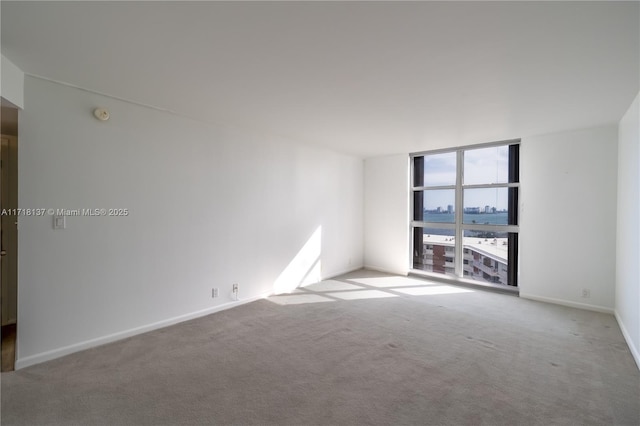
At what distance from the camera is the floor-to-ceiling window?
475 cm

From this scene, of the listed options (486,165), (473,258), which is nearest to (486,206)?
(486,165)

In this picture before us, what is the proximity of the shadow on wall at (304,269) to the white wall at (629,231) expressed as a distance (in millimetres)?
3997

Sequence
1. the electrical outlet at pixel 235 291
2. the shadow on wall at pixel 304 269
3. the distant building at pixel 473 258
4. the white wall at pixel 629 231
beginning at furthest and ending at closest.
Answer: the distant building at pixel 473 258, the shadow on wall at pixel 304 269, the electrical outlet at pixel 235 291, the white wall at pixel 629 231

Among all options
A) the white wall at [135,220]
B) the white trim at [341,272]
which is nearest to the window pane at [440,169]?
the white trim at [341,272]

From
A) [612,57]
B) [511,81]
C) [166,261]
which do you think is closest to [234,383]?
[166,261]

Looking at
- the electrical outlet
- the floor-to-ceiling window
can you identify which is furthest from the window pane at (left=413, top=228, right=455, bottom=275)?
the electrical outlet

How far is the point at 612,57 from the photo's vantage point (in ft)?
6.79

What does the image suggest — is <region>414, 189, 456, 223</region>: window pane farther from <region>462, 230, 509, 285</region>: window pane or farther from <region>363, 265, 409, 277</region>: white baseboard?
<region>363, 265, 409, 277</region>: white baseboard

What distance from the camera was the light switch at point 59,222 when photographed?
256cm

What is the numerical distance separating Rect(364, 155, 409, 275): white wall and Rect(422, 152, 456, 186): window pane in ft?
1.32

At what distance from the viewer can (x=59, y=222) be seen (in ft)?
8.45

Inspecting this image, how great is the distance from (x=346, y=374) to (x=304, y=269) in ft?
9.06

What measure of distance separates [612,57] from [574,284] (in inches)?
128

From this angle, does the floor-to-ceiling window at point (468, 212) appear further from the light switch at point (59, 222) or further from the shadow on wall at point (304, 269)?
the light switch at point (59, 222)
